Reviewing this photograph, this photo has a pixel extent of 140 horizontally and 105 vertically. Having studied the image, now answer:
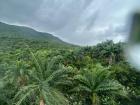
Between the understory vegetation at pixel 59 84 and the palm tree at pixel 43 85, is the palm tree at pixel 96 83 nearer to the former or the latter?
the understory vegetation at pixel 59 84

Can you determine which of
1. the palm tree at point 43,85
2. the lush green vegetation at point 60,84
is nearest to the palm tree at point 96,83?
the lush green vegetation at point 60,84

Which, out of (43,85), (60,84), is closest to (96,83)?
(60,84)

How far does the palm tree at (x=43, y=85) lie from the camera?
30.0m

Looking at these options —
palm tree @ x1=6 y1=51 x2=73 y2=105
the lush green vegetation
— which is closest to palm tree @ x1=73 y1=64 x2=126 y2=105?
the lush green vegetation

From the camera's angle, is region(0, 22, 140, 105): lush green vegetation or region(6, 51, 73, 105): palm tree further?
region(0, 22, 140, 105): lush green vegetation

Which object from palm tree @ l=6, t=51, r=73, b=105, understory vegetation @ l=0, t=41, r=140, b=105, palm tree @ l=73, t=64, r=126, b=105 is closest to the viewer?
palm tree @ l=6, t=51, r=73, b=105

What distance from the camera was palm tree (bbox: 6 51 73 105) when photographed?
98.4 feet

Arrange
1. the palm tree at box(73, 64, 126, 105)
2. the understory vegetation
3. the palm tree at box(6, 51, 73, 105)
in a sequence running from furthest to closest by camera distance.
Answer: the palm tree at box(73, 64, 126, 105)
the understory vegetation
the palm tree at box(6, 51, 73, 105)

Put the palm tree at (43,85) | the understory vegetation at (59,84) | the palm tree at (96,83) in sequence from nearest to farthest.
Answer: the palm tree at (43,85), the understory vegetation at (59,84), the palm tree at (96,83)

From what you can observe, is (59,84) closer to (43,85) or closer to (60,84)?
(60,84)

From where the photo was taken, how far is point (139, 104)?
45.3 meters

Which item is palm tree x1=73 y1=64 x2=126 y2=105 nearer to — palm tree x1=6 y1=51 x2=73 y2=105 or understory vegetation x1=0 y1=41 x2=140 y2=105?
understory vegetation x1=0 y1=41 x2=140 y2=105

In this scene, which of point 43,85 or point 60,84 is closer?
point 43,85

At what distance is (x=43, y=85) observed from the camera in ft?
101
